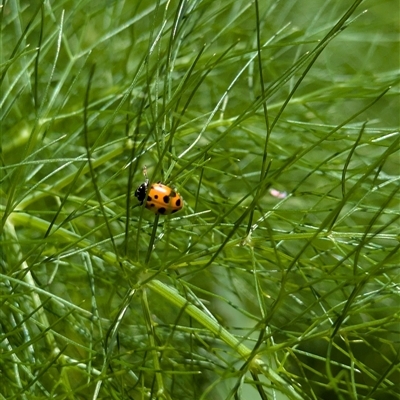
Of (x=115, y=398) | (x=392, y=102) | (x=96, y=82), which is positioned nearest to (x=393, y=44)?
(x=392, y=102)

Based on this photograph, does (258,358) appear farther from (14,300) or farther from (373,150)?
(373,150)

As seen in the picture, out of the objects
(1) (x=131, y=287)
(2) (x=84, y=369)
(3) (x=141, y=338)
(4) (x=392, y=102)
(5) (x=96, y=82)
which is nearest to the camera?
(1) (x=131, y=287)

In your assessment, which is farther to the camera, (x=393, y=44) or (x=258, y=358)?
(x=393, y=44)

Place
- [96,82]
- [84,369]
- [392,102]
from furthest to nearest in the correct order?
[392,102] → [96,82] → [84,369]

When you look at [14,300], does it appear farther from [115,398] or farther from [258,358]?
[258,358]

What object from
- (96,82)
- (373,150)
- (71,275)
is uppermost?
(96,82)

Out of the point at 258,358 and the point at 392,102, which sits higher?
the point at 258,358

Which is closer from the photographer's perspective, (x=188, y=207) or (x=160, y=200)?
(x=160, y=200)
